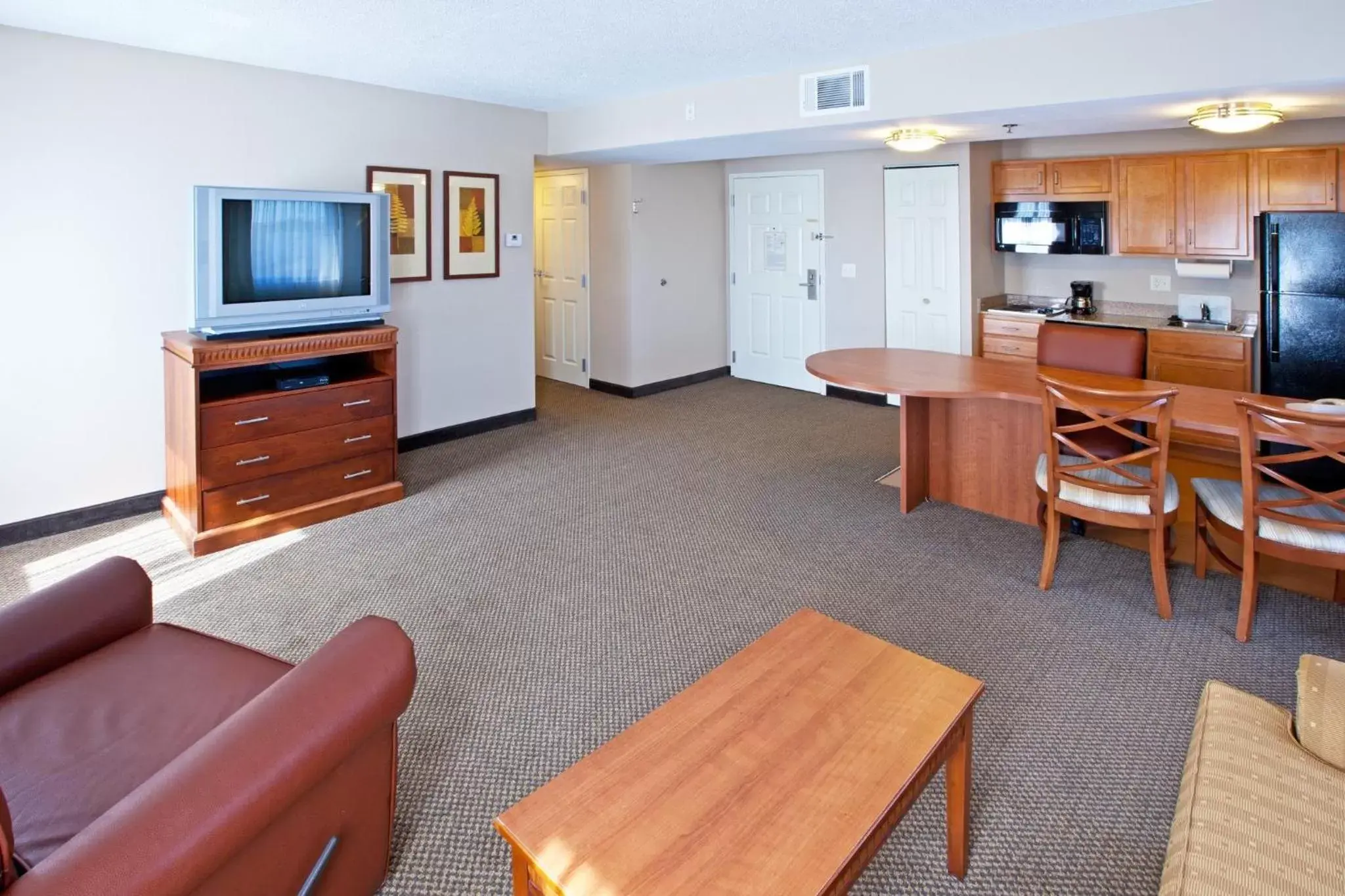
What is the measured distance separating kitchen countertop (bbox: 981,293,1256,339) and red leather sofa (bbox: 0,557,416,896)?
5.15 meters

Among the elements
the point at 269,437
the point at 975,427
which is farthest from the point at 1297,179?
the point at 269,437

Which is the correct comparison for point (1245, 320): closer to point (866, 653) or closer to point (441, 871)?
point (866, 653)

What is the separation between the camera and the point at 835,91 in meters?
4.39

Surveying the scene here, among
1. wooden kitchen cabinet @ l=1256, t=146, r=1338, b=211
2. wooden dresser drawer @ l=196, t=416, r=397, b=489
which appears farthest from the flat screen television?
wooden kitchen cabinet @ l=1256, t=146, r=1338, b=211

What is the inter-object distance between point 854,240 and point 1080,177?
1.72 meters

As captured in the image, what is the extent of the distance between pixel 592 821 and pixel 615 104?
5.02m

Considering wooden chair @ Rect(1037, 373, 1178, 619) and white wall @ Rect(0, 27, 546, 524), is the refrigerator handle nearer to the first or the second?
wooden chair @ Rect(1037, 373, 1178, 619)

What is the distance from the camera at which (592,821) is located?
1.48 metres

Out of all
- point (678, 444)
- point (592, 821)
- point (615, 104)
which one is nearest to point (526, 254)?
point (615, 104)

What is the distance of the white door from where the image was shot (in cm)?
710

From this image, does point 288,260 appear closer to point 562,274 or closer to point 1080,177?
point 562,274

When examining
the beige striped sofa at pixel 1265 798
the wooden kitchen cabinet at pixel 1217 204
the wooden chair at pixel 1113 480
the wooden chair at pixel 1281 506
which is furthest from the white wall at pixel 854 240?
the beige striped sofa at pixel 1265 798

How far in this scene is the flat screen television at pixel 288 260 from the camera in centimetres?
386

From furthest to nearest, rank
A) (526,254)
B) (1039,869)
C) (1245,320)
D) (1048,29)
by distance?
Result: (526,254) → (1245,320) → (1048,29) → (1039,869)
